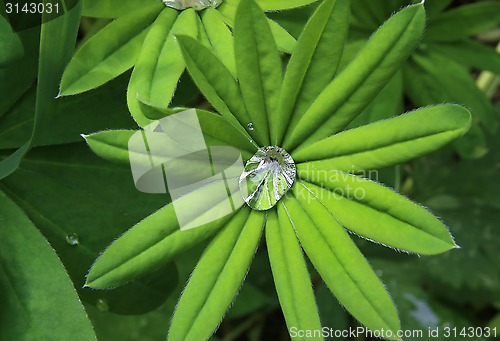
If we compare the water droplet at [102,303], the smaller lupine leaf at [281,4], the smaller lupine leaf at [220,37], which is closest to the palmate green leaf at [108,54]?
the smaller lupine leaf at [220,37]

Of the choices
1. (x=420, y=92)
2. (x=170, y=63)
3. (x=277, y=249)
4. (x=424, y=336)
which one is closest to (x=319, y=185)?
(x=277, y=249)

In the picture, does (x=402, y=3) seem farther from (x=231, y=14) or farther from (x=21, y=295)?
(x=21, y=295)

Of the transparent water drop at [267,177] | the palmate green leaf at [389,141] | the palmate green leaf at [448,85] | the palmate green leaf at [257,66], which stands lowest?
the palmate green leaf at [448,85]

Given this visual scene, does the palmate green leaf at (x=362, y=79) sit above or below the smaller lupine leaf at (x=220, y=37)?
below

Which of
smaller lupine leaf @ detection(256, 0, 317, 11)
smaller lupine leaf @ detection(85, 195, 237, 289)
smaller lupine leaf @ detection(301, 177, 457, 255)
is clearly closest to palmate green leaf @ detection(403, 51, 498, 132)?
smaller lupine leaf @ detection(256, 0, 317, 11)

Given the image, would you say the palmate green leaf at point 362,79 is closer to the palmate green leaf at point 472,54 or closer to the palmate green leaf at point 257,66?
the palmate green leaf at point 257,66

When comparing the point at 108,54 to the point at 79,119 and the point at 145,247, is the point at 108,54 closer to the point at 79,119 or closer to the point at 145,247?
the point at 79,119

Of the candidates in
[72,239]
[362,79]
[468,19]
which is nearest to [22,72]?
[72,239]
